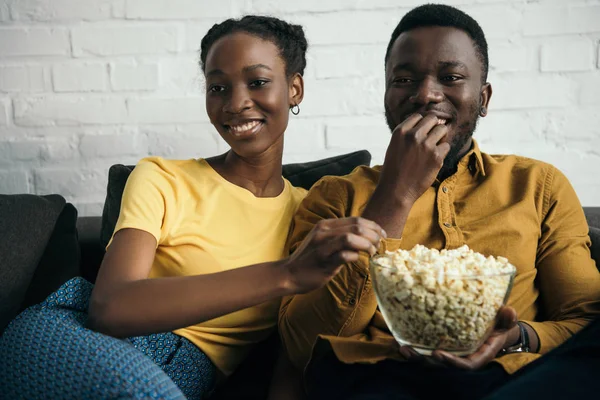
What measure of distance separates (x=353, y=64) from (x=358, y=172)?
1.79ft

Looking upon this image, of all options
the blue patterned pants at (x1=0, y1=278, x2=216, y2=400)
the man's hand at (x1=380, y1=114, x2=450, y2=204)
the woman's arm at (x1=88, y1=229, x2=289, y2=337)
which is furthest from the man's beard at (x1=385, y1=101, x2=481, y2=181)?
the blue patterned pants at (x1=0, y1=278, x2=216, y2=400)

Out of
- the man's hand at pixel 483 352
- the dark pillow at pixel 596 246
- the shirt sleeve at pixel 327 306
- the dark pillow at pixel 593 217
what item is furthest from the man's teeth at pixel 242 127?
the dark pillow at pixel 593 217

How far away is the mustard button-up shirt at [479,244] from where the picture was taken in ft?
3.82

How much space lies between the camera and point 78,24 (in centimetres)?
188

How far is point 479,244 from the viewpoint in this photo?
1.27 metres

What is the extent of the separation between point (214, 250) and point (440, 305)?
0.56 meters

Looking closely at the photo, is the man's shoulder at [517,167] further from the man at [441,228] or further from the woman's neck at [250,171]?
the woman's neck at [250,171]

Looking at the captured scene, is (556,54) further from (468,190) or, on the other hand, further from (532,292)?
(532,292)

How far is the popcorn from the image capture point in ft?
2.99

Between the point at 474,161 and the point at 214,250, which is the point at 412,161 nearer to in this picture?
the point at 474,161

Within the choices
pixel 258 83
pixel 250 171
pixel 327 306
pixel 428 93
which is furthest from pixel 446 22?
pixel 327 306

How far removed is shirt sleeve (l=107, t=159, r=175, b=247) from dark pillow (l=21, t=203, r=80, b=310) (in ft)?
1.23

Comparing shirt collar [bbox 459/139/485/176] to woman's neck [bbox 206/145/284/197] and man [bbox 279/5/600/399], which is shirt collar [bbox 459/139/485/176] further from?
woman's neck [bbox 206/145/284/197]

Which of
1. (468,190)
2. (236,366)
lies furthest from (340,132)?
(236,366)
